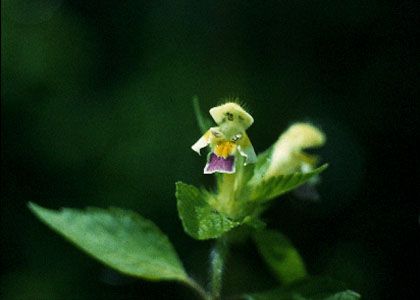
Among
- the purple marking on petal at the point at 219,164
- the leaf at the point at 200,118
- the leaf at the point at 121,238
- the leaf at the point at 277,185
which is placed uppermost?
the leaf at the point at 200,118

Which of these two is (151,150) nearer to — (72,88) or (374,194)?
(72,88)

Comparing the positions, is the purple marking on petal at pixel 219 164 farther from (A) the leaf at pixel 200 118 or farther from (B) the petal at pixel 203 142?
(A) the leaf at pixel 200 118

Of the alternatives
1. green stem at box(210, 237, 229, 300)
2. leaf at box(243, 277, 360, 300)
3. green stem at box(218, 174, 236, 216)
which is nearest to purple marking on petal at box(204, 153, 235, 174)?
green stem at box(218, 174, 236, 216)

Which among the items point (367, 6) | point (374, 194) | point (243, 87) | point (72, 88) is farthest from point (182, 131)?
point (367, 6)

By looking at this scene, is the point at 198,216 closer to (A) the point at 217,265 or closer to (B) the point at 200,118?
(A) the point at 217,265

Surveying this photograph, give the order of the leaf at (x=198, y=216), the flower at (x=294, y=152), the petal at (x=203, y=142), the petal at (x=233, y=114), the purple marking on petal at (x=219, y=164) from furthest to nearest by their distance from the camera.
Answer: the flower at (x=294, y=152)
the petal at (x=233, y=114)
the petal at (x=203, y=142)
the purple marking on petal at (x=219, y=164)
the leaf at (x=198, y=216)

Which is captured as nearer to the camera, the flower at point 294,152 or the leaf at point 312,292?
the leaf at point 312,292

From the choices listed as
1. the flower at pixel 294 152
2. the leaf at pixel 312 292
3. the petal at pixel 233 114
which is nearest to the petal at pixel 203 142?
the petal at pixel 233 114

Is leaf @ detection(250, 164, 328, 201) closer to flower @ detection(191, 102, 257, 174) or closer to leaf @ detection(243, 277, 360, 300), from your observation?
flower @ detection(191, 102, 257, 174)
